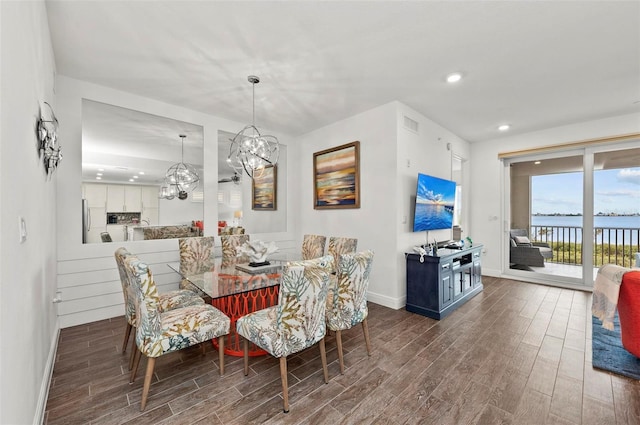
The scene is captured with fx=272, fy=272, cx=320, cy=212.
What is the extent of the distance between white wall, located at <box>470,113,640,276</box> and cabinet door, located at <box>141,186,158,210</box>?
5.87m

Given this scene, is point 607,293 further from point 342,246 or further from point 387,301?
point 342,246

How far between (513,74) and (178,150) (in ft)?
14.2

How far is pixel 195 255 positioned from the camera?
3439 mm

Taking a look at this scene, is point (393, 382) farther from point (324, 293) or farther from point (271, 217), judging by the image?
point (271, 217)

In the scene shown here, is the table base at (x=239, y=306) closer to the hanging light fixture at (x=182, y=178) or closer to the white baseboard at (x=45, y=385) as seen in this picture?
the white baseboard at (x=45, y=385)

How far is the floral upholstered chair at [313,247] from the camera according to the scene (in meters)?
3.81

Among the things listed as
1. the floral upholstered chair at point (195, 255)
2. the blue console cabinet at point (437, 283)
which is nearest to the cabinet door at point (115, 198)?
the floral upholstered chair at point (195, 255)

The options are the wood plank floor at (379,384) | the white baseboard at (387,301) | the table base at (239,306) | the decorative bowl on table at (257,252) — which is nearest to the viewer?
the wood plank floor at (379,384)

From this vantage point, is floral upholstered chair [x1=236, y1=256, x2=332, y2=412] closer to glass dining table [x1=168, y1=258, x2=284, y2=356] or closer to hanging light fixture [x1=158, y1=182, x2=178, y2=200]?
glass dining table [x1=168, y1=258, x2=284, y2=356]

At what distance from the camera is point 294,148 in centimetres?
533

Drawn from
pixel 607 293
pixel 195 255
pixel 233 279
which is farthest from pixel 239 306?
pixel 607 293

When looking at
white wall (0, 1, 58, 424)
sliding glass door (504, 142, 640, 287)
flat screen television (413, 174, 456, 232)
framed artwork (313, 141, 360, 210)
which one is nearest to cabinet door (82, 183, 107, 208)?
white wall (0, 1, 58, 424)

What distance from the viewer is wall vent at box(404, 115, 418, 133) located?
3.86 meters

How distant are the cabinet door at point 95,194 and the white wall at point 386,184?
312 centimetres
